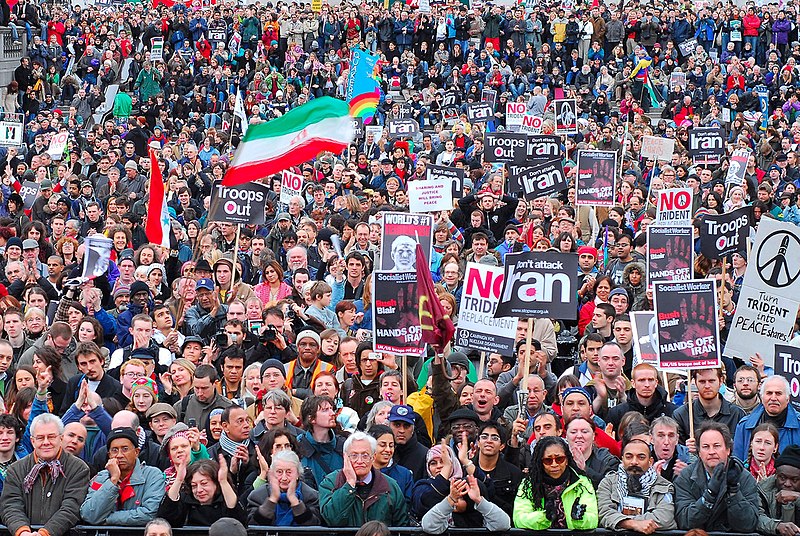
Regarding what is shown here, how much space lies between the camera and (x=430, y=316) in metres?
Answer: 9.96

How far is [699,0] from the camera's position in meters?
41.1

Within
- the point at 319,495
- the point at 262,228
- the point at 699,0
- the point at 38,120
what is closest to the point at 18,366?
the point at 319,495

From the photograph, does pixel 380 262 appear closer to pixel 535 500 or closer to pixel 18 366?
pixel 18 366

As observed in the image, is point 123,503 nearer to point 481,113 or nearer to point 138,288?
point 138,288

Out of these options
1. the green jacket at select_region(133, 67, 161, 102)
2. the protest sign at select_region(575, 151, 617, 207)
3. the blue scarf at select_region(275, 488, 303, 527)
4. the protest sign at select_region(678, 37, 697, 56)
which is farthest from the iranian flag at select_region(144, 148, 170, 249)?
the protest sign at select_region(678, 37, 697, 56)

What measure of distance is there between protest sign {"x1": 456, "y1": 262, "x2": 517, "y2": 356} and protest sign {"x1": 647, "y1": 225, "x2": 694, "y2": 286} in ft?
8.40

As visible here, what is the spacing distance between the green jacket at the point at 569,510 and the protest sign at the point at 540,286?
280 centimetres

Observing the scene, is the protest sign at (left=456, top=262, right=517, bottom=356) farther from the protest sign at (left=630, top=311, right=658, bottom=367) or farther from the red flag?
the protest sign at (left=630, top=311, right=658, bottom=367)

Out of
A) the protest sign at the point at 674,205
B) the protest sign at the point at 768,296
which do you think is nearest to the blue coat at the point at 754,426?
the protest sign at the point at 768,296

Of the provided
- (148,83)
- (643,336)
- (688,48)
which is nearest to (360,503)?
(643,336)

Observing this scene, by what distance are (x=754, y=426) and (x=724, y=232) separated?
498 cm

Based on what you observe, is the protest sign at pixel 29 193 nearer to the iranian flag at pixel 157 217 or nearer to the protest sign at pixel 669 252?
the iranian flag at pixel 157 217

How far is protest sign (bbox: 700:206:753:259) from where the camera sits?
13.5 metres

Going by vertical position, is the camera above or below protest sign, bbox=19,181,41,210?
below
